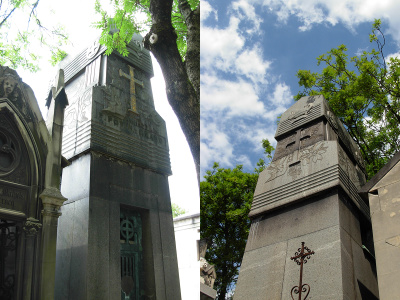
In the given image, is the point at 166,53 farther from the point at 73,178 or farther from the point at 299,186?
the point at 73,178

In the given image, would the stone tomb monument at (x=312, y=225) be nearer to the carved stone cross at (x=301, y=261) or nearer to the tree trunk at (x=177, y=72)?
the carved stone cross at (x=301, y=261)

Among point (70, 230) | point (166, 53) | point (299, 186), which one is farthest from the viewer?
point (70, 230)

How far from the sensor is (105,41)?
28.6 ft

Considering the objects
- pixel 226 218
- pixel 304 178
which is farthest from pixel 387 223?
pixel 226 218

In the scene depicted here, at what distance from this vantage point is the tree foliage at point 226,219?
16.0 m

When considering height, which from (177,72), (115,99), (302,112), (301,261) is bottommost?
(301,261)

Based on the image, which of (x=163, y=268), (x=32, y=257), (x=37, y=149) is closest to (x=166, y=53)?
(x=37, y=149)

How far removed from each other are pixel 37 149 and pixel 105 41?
3086 mm

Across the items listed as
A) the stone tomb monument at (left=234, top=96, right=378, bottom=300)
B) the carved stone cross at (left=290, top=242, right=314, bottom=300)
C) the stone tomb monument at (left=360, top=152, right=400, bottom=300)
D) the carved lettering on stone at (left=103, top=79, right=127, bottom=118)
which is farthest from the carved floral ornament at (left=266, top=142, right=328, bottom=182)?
the carved lettering on stone at (left=103, top=79, right=127, bottom=118)

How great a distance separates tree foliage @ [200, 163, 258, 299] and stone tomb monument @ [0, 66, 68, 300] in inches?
376

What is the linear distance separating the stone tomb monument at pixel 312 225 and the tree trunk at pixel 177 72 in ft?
5.52

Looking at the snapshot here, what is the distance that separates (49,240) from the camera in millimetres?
6254

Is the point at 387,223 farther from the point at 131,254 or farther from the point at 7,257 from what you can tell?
the point at 7,257

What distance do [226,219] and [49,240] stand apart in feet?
36.1
